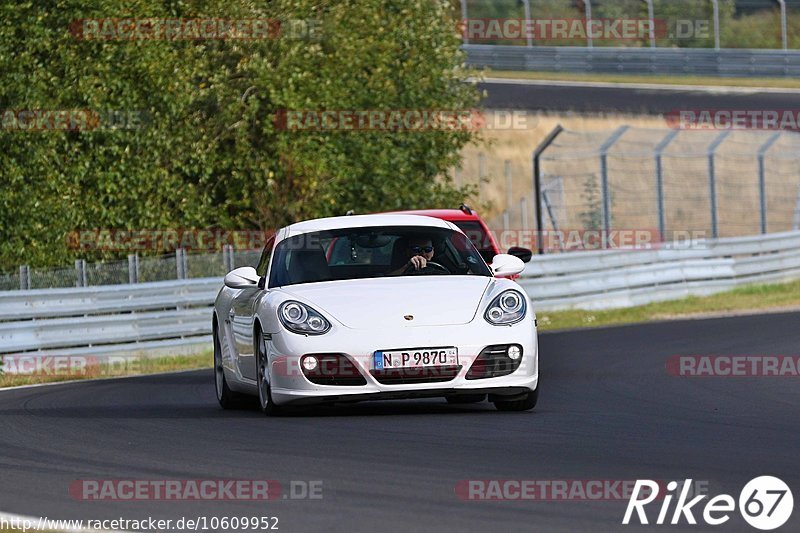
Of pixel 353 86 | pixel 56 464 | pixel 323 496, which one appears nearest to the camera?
pixel 323 496

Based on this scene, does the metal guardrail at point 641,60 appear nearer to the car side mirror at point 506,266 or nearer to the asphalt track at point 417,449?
the asphalt track at point 417,449

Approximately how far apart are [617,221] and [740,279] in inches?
246

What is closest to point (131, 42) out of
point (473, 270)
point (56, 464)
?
point (473, 270)

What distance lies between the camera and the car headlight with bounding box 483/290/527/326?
35.0ft

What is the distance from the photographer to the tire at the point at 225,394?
41.3 ft

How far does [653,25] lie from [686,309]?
24.5 m

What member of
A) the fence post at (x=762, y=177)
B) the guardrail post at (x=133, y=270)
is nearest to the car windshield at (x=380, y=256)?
the guardrail post at (x=133, y=270)

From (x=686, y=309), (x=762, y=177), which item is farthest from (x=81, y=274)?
(x=762, y=177)

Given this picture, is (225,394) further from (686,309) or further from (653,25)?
(653,25)

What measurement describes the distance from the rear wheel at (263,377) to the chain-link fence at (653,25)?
33.6 meters

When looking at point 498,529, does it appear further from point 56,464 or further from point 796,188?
point 796,188

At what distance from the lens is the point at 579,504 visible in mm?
6758

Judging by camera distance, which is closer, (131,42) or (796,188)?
(131,42)

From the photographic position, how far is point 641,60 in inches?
1939
